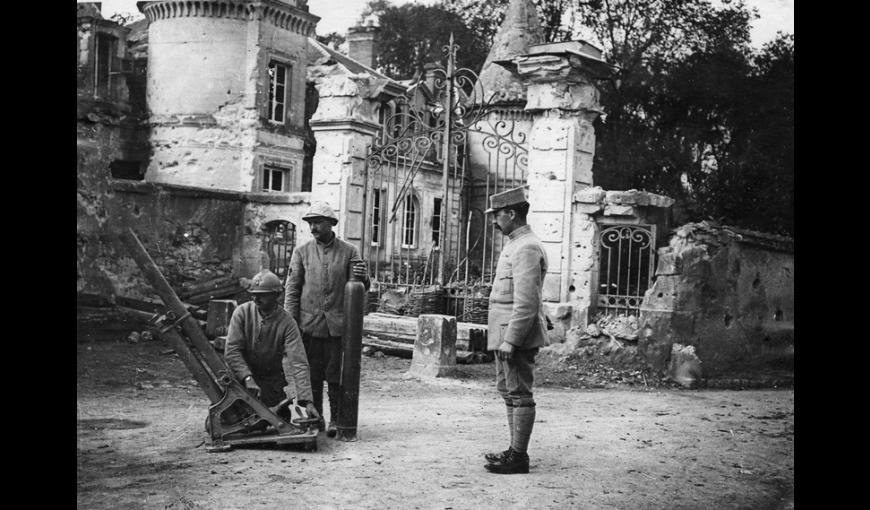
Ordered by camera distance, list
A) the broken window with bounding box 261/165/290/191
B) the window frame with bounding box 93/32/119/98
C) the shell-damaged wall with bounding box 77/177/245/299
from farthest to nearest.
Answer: the broken window with bounding box 261/165/290/191 → the window frame with bounding box 93/32/119/98 → the shell-damaged wall with bounding box 77/177/245/299

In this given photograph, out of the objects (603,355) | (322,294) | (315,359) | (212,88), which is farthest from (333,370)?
(212,88)

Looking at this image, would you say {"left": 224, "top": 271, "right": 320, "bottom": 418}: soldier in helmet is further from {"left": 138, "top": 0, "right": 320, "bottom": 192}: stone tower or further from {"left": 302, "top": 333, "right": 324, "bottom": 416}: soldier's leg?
{"left": 138, "top": 0, "right": 320, "bottom": 192}: stone tower

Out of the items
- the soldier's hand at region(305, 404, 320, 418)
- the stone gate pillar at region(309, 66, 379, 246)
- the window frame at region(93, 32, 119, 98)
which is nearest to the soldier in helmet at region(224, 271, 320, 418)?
the soldier's hand at region(305, 404, 320, 418)

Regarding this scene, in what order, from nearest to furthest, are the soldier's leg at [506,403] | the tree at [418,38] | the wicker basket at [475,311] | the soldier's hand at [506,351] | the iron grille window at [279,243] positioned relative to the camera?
the soldier's hand at [506,351] → the soldier's leg at [506,403] → the wicker basket at [475,311] → the iron grille window at [279,243] → the tree at [418,38]

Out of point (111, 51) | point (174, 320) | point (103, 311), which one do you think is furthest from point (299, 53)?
point (174, 320)

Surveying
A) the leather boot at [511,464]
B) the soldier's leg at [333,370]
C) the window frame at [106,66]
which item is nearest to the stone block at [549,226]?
the soldier's leg at [333,370]

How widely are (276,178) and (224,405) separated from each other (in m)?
19.0

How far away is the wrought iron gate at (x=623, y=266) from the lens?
1100cm

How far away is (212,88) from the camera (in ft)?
74.6

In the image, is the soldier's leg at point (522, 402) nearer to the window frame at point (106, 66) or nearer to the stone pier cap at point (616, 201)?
the stone pier cap at point (616, 201)

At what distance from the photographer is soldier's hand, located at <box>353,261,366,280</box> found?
7.00 m

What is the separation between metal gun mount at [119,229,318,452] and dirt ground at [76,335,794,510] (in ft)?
0.41

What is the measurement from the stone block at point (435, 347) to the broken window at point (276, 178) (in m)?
13.9
